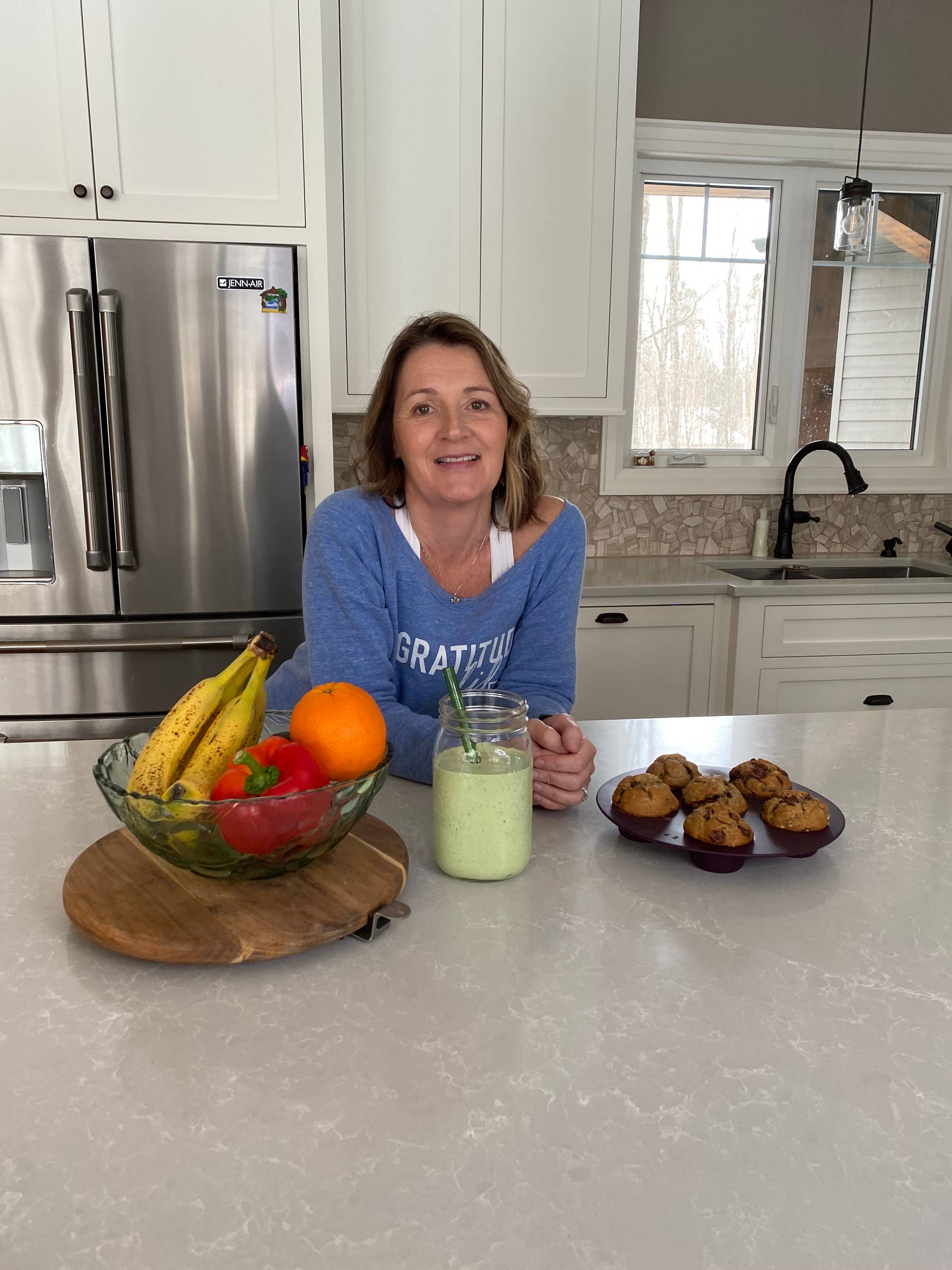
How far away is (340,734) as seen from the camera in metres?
0.87

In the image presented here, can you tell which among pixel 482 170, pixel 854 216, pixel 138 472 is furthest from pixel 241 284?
pixel 854 216

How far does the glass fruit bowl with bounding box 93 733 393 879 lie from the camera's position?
0.77 meters

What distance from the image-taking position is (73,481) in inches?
91.6

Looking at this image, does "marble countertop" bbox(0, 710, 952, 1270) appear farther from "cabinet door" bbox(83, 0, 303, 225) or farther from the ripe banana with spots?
"cabinet door" bbox(83, 0, 303, 225)

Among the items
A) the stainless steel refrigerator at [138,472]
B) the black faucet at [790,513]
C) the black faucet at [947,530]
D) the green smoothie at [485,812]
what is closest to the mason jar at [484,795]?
the green smoothie at [485,812]

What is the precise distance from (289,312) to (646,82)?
63.5 inches

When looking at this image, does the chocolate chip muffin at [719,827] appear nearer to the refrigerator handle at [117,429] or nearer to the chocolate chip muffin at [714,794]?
the chocolate chip muffin at [714,794]

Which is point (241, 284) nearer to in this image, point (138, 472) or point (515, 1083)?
point (138, 472)

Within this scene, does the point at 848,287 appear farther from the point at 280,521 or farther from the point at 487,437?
the point at 487,437

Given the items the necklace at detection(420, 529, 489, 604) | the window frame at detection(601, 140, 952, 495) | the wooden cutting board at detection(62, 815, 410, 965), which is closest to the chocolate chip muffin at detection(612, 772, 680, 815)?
the wooden cutting board at detection(62, 815, 410, 965)

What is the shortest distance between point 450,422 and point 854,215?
5.88 ft

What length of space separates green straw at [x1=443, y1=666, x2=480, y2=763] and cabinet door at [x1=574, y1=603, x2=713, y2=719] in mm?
1871

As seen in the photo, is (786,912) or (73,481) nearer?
(786,912)

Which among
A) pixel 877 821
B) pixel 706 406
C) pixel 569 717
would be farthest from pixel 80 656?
pixel 706 406
